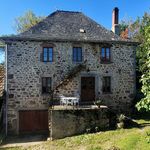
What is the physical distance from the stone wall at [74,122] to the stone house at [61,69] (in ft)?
9.46

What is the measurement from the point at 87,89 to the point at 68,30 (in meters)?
5.05

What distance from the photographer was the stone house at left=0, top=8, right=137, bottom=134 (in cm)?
1741

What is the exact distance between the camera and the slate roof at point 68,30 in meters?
17.8

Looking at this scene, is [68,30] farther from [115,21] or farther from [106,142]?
[106,142]

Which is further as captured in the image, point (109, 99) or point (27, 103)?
point (109, 99)

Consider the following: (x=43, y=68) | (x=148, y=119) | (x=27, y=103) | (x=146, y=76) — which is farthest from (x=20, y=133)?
(x=146, y=76)

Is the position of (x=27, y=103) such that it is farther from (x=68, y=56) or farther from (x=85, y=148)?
(x=85, y=148)

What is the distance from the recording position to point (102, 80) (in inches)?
740

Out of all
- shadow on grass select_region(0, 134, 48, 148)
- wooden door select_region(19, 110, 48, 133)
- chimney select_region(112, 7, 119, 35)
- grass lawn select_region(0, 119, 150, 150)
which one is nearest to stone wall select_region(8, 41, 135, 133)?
wooden door select_region(19, 110, 48, 133)

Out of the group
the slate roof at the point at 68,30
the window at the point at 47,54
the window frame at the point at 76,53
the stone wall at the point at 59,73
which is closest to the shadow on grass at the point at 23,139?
the stone wall at the point at 59,73

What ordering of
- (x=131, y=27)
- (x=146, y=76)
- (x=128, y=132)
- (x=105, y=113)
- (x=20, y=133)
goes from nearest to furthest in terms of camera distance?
(x=146, y=76) → (x=128, y=132) → (x=105, y=113) → (x=20, y=133) → (x=131, y=27)

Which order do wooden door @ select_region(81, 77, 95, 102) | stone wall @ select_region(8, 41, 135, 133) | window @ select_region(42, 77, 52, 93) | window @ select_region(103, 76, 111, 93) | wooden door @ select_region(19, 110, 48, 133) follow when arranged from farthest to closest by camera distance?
1. window @ select_region(103, 76, 111, 93)
2. wooden door @ select_region(81, 77, 95, 102)
3. window @ select_region(42, 77, 52, 93)
4. wooden door @ select_region(19, 110, 48, 133)
5. stone wall @ select_region(8, 41, 135, 133)

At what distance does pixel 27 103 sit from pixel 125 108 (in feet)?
26.0

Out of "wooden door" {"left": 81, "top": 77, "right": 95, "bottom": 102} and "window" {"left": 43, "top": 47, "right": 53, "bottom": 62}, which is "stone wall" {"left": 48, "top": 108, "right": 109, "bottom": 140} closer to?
"wooden door" {"left": 81, "top": 77, "right": 95, "bottom": 102}
